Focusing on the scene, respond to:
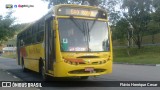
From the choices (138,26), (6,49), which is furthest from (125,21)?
(6,49)

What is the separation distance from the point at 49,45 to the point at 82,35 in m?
1.69

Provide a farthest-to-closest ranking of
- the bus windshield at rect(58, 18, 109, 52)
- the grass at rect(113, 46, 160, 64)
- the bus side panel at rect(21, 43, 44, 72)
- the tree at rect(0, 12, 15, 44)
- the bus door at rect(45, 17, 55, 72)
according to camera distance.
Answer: the grass at rect(113, 46, 160, 64) → the tree at rect(0, 12, 15, 44) → the bus side panel at rect(21, 43, 44, 72) → the bus door at rect(45, 17, 55, 72) → the bus windshield at rect(58, 18, 109, 52)

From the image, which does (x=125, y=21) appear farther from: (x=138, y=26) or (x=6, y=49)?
(x=6, y=49)

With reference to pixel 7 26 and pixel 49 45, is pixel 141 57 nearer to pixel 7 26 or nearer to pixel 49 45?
pixel 7 26

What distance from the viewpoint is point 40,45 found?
1648 centimetres

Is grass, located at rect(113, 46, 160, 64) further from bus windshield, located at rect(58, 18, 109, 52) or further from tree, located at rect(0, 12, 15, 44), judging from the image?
bus windshield, located at rect(58, 18, 109, 52)

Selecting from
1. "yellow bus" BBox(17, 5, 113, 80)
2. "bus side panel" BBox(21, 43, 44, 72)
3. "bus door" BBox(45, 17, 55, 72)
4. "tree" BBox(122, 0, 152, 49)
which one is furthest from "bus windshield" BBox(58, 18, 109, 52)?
"tree" BBox(122, 0, 152, 49)

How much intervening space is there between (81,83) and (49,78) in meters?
1.88

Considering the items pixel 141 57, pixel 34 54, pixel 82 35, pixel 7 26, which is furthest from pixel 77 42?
pixel 141 57

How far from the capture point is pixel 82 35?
13.7 metres

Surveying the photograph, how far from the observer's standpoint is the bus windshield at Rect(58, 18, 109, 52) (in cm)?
1348

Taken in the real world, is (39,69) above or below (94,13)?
below

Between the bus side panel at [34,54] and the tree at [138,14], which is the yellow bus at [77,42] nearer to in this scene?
the bus side panel at [34,54]

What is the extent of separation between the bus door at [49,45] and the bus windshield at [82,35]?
2.17 ft
